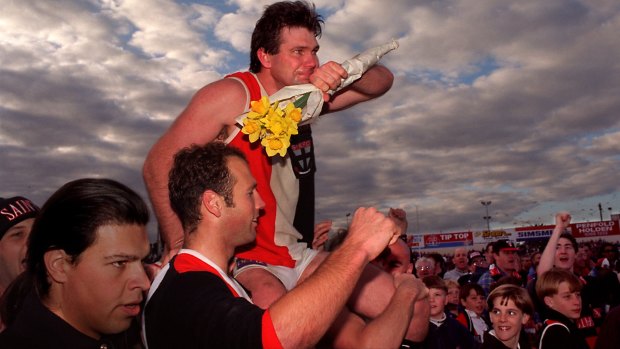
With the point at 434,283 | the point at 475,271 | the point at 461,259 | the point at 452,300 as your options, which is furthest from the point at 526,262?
the point at 434,283

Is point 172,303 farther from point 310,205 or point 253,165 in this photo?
point 310,205

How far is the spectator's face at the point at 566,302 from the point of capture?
666 cm

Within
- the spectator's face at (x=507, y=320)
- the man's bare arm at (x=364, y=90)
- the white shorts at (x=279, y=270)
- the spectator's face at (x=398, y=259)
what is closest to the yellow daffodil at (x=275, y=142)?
the white shorts at (x=279, y=270)

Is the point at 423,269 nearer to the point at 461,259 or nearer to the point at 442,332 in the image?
the point at 442,332

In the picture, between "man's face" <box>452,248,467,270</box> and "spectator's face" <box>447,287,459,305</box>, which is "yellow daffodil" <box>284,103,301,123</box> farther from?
"man's face" <box>452,248,467,270</box>

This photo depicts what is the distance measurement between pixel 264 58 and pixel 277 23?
0.27m

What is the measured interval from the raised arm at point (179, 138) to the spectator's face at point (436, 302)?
4.15m

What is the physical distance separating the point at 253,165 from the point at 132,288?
60.9 inches

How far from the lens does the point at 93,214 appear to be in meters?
2.54

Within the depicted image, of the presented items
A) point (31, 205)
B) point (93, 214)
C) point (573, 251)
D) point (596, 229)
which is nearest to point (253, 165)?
point (93, 214)

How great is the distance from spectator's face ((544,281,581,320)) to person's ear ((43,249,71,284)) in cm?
588

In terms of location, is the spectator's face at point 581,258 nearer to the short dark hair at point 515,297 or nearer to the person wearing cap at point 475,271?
the person wearing cap at point 475,271

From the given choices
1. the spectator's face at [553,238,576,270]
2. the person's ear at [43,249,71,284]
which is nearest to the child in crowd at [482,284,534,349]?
the spectator's face at [553,238,576,270]

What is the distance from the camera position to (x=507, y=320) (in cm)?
648
